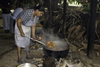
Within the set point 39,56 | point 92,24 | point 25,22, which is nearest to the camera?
point 25,22

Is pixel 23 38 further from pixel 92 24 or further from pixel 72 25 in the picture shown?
pixel 72 25

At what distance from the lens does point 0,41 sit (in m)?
7.23

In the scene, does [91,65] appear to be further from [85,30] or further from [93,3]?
[85,30]

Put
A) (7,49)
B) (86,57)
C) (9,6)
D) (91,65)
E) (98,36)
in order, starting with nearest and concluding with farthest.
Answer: (91,65), (86,57), (7,49), (98,36), (9,6)

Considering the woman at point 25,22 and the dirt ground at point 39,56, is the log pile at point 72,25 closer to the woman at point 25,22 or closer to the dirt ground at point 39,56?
the dirt ground at point 39,56

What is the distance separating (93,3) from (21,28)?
282 cm

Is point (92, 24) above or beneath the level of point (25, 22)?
beneath

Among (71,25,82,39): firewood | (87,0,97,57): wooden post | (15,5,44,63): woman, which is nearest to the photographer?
(15,5,44,63): woman

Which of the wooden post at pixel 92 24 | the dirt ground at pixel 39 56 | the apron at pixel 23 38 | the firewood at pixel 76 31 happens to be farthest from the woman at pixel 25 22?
the firewood at pixel 76 31

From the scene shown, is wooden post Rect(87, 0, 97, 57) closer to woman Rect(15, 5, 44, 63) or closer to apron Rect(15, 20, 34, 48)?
woman Rect(15, 5, 44, 63)

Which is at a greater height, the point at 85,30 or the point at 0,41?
the point at 85,30

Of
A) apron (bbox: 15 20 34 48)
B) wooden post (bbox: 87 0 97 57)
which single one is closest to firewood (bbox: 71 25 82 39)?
wooden post (bbox: 87 0 97 57)

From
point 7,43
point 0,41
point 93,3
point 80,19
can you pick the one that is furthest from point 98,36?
point 0,41

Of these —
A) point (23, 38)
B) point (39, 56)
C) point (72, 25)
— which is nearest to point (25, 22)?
point (23, 38)
